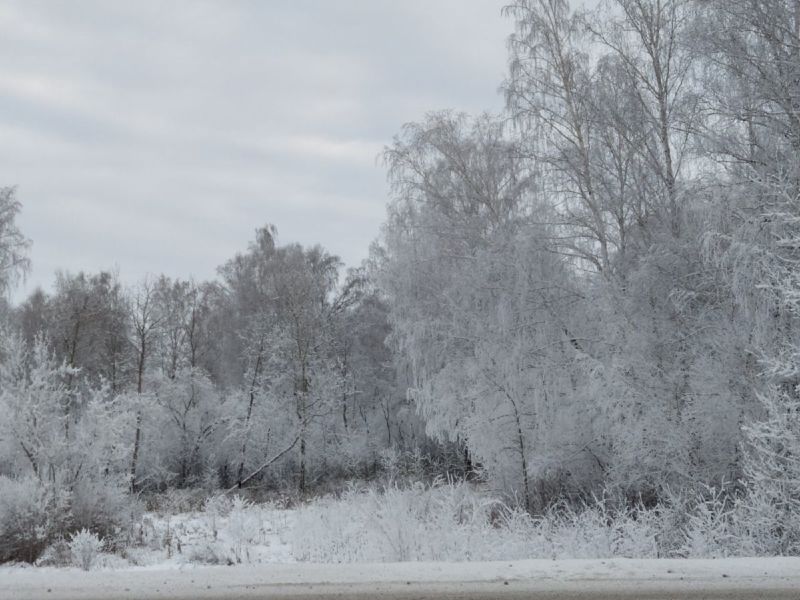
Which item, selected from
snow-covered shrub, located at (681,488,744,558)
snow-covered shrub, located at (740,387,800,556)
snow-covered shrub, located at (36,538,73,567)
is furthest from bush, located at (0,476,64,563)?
snow-covered shrub, located at (740,387,800,556)

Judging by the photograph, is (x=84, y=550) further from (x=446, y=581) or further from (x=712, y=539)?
(x=712, y=539)

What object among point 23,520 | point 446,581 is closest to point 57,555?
point 23,520

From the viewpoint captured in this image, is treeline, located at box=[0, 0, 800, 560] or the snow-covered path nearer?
the snow-covered path

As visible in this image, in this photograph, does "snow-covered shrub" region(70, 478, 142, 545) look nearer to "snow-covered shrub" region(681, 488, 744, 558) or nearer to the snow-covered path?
the snow-covered path

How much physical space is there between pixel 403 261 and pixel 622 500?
1164 centimetres

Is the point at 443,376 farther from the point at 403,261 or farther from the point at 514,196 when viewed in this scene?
the point at 514,196

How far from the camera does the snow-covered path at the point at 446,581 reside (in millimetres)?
4996

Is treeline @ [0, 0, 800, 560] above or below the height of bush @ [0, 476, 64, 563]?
above

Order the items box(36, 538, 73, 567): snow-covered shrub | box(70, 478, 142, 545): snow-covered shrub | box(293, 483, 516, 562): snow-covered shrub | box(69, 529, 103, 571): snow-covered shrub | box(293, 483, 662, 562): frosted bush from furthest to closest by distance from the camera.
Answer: box(70, 478, 142, 545): snow-covered shrub
box(36, 538, 73, 567): snow-covered shrub
box(69, 529, 103, 571): snow-covered shrub
box(293, 483, 516, 562): snow-covered shrub
box(293, 483, 662, 562): frosted bush

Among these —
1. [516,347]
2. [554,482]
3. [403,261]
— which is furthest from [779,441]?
[403,261]

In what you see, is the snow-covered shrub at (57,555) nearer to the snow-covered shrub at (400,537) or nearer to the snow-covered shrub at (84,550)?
the snow-covered shrub at (84,550)

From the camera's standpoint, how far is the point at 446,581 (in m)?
5.28

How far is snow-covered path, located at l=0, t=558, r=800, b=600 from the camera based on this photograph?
500 centimetres

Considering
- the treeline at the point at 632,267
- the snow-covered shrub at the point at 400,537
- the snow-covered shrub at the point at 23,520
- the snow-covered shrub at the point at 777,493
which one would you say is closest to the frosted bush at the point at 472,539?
the snow-covered shrub at the point at 400,537
